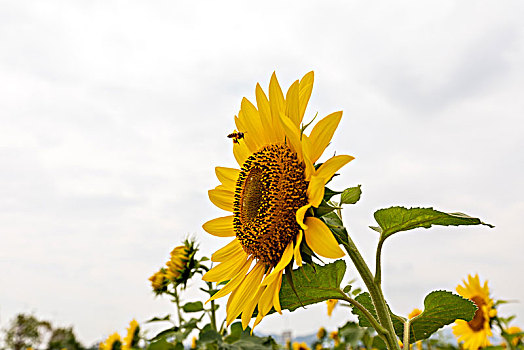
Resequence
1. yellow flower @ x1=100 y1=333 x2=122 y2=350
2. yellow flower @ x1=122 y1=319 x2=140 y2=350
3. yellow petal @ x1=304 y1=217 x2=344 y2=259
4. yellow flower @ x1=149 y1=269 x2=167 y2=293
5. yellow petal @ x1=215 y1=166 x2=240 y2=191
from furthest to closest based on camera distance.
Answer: yellow flower @ x1=100 y1=333 x2=122 y2=350, yellow flower @ x1=122 y1=319 x2=140 y2=350, yellow flower @ x1=149 y1=269 x2=167 y2=293, yellow petal @ x1=215 y1=166 x2=240 y2=191, yellow petal @ x1=304 y1=217 x2=344 y2=259

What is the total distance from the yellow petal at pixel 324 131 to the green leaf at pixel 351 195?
12 centimetres

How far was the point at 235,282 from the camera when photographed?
4.00 feet

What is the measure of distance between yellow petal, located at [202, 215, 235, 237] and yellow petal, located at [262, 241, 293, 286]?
305 millimetres

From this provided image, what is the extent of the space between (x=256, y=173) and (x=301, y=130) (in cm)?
21

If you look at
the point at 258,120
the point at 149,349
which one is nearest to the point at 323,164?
the point at 258,120

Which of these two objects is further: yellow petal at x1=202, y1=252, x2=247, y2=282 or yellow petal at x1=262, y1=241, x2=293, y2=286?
yellow petal at x1=202, y1=252, x2=247, y2=282

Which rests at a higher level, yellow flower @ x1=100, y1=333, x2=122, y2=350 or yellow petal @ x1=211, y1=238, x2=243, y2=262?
yellow flower @ x1=100, y1=333, x2=122, y2=350

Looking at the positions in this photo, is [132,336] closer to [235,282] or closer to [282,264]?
[235,282]

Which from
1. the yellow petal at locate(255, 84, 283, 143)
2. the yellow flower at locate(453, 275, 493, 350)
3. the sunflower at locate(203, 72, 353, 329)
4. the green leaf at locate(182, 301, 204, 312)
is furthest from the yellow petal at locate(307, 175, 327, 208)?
the yellow flower at locate(453, 275, 493, 350)

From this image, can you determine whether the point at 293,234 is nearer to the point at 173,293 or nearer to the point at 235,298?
the point at 235,298

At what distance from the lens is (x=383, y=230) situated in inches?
43.3

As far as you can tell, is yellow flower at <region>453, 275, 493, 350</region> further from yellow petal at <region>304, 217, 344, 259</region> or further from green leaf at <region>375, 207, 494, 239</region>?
yellow petal at <region>304, 217, 344, 259</region>

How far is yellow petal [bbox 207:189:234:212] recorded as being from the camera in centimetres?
140

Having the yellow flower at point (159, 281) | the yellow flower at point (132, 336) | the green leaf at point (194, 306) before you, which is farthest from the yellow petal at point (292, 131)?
the yellow flower at point (132, 336)
